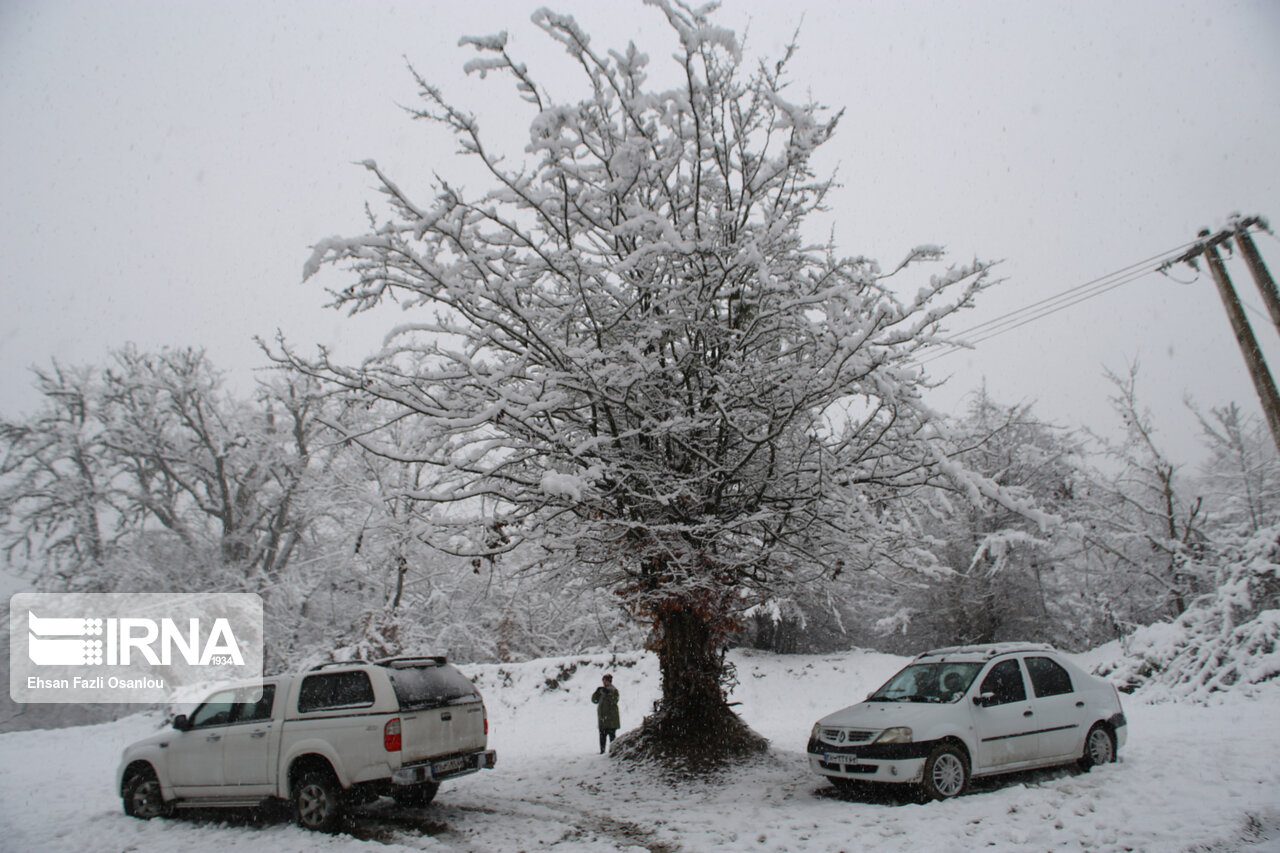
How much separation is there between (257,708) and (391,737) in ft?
6.17

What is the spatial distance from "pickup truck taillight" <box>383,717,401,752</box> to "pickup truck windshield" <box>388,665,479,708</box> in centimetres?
21

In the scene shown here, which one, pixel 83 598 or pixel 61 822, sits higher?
pixel 83 598

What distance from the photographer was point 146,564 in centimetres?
2002

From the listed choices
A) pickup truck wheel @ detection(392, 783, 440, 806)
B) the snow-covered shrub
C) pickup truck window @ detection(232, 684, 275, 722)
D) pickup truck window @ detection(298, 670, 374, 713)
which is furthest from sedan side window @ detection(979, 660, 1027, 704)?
the snow-covered shrub

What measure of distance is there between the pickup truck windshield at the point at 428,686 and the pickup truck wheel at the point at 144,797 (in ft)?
11.0

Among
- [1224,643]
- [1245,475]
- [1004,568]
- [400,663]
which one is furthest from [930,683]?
[1245,475]

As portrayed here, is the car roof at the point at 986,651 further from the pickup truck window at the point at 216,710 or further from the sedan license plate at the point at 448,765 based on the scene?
the pickup truck window at the point at 216,710

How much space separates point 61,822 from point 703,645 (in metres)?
7.73

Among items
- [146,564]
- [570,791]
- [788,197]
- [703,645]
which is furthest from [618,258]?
[146,564]

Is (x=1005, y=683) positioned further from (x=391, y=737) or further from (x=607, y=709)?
(x=391, y=737)

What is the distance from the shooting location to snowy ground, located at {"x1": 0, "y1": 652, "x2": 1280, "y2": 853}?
545cm

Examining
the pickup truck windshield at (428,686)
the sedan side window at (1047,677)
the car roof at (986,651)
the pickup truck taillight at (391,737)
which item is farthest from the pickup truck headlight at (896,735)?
the pickup truck taillight at (391,737)

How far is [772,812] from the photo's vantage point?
6.48m

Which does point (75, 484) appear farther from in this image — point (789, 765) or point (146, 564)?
point (789, 765)
